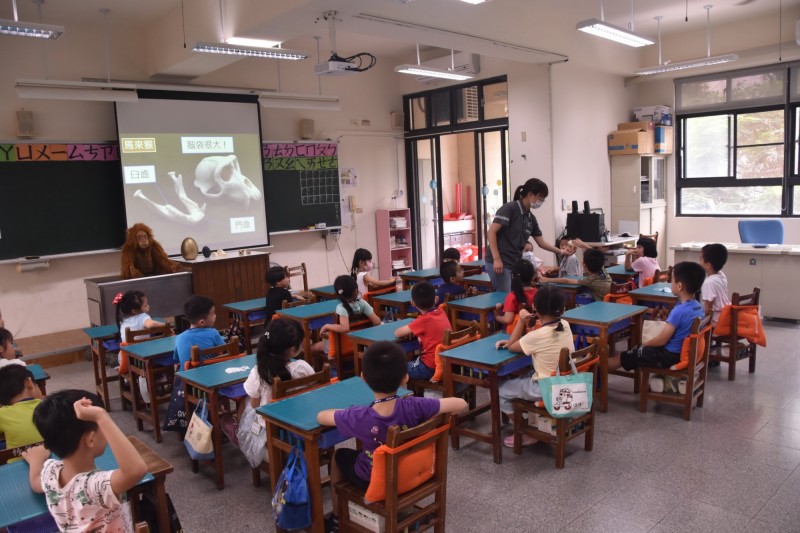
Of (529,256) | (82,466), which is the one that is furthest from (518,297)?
(82,466)

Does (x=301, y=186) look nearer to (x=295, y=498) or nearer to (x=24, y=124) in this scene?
(x=24, y=124)

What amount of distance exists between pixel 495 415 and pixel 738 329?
8.16 ft

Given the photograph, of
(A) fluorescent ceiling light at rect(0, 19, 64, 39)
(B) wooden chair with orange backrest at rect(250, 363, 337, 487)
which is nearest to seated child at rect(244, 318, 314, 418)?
(B) wooden chair with orange backrest at rect(250, 363, 337, 487)

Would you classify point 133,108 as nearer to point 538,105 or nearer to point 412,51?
point 412,51

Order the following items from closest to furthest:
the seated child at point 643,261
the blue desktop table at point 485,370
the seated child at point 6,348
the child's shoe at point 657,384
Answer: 1. the blue desktop table at point 485,370
2. the seated child at point 6,348
3. the child's shoe at point 657,384
4. the seated child at point 643,261

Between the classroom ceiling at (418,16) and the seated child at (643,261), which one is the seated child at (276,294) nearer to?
the classroom ceiling at (418,16)

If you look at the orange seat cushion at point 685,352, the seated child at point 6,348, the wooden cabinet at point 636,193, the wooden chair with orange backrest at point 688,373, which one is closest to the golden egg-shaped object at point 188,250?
the seated child at point 6,348

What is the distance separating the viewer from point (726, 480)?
10.4 ft

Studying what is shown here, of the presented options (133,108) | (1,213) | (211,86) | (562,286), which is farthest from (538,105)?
(1,213)

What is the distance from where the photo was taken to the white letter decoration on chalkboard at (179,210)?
7.30 metres

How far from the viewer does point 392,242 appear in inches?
395

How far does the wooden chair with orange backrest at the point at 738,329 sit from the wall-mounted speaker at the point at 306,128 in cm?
596

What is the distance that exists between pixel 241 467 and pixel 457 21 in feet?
15.1

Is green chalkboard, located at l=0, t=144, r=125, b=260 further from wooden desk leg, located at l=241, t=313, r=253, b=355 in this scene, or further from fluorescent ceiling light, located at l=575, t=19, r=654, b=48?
fluorescent ceiling light, located at l=575, t=19, r=654, b=48
